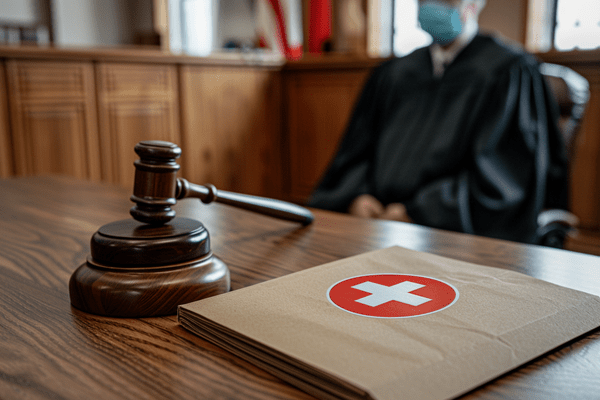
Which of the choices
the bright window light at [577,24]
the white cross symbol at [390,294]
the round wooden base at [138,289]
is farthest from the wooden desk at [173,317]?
the bright window light at [577,24]

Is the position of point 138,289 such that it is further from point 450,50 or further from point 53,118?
point 53,118

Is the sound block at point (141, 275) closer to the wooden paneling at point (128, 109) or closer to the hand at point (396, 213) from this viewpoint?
the hand at point (396, 213)

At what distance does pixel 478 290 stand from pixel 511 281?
0.05 meters

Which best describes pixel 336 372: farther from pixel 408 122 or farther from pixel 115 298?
pixel 408 122

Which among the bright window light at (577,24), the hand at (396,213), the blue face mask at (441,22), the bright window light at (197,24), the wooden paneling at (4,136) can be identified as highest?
the bright window light at (197,24)

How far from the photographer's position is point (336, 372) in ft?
1.22

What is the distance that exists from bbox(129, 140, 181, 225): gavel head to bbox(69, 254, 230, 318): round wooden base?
6 cm

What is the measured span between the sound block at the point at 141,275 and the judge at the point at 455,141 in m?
1.30

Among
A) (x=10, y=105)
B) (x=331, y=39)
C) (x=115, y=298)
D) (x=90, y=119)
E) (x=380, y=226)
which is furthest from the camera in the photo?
(x=331, y=39)

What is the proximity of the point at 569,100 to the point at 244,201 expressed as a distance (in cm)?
139

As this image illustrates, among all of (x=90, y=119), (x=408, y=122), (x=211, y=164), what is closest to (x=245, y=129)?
(x=211, y=164)

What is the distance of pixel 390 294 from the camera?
0.53 meters

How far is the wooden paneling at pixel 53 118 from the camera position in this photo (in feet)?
10.0

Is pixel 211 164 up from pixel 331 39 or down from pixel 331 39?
down
